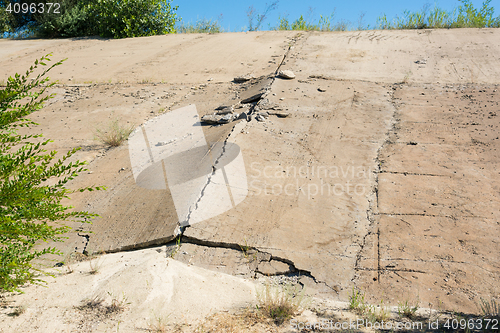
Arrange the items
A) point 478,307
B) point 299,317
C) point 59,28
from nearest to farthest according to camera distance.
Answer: point 299,317 < point 478,307 < point 59,28

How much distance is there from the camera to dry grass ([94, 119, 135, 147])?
619cm

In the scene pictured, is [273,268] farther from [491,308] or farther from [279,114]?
[279,114]

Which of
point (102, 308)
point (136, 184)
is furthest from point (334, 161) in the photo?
point (102, 308)

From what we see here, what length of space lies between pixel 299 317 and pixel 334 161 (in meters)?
2.63

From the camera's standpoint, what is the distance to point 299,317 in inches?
108

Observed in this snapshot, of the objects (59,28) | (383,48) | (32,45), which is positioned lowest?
(383,48)

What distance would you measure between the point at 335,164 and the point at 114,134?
11.6 ft

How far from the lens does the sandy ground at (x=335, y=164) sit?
11.4 feet

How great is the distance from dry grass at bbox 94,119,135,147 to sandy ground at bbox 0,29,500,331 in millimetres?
137

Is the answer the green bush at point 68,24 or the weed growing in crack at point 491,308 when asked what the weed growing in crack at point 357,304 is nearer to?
the weed growing in crack at point 491,308

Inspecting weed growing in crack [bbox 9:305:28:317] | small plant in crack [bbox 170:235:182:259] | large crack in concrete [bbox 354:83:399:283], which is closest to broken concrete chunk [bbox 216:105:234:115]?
large crack in concrete [bbox 354:83:399:283]

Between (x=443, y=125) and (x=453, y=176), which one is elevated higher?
(x=443, y=125)

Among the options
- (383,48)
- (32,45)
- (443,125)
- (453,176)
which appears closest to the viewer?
(453,176)

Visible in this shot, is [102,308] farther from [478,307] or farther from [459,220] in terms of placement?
[459,220]
